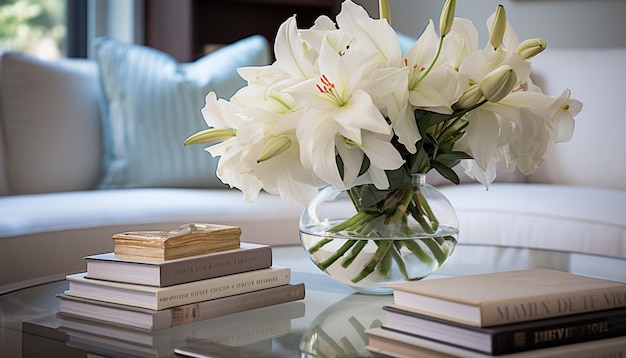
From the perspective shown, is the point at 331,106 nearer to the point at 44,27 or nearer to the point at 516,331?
the point at 516,331

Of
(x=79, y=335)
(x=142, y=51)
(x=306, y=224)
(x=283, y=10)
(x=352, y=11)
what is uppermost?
(x=283, y=10)

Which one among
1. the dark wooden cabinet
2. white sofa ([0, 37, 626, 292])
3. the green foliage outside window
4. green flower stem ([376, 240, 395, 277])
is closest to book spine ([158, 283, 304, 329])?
green flower stem ([376, 240, 395, 277])

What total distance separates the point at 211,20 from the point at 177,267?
9.61 feet

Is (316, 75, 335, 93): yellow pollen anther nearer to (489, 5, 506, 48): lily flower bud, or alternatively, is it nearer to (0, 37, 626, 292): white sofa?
(489, 5, 506, 48): lily flower bud

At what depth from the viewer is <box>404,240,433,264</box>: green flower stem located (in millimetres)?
1083

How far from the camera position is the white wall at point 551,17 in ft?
11.4

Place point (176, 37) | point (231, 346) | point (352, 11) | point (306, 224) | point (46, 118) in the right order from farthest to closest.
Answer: point (176, 37), point (46, 118), point (306, 224), point (352, 11), point (231, 346)

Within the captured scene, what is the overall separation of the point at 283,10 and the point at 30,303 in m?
3.01

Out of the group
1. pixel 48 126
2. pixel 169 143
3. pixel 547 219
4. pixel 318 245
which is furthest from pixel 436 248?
pixel 48 126

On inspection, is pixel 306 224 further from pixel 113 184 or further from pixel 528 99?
pixel 113 184

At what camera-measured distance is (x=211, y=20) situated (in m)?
3.79

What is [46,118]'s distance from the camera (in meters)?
2.68

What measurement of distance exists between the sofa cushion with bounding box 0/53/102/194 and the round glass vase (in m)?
1.76

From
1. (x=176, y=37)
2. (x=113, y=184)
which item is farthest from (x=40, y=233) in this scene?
(x=176, y=37)
